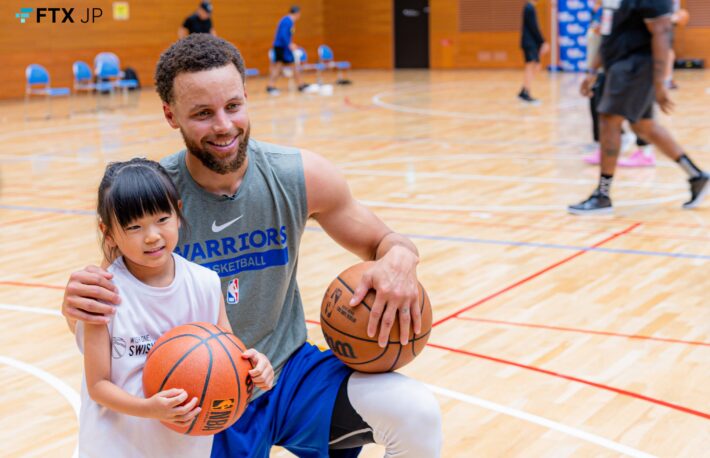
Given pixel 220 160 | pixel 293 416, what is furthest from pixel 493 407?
pixel 220 160

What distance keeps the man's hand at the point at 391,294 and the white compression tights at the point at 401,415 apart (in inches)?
4.4

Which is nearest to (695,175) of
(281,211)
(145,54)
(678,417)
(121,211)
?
(678,417)

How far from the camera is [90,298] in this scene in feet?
7.23

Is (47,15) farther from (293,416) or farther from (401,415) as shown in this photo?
(401,415)

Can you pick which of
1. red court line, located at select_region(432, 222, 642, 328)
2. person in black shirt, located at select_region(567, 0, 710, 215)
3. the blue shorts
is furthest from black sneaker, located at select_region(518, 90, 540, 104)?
the blue shorts

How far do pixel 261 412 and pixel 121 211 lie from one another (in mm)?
696

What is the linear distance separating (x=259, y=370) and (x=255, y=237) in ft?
1.63

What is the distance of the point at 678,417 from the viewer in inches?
134

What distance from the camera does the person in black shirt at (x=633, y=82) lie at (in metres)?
6.58

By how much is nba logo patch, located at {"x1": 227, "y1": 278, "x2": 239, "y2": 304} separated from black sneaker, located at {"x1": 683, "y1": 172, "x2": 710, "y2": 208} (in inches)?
201

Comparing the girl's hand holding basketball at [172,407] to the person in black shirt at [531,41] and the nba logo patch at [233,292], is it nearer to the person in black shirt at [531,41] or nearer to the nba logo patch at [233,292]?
the nba logo patch at [233,292]

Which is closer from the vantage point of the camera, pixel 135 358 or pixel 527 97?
pixel 135 358

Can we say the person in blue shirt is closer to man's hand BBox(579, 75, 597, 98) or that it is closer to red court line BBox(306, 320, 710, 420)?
man's hand BBox(579, 75, 597, 98)

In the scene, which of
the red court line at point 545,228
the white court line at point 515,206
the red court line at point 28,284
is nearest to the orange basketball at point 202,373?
the red court line at point 28,284
